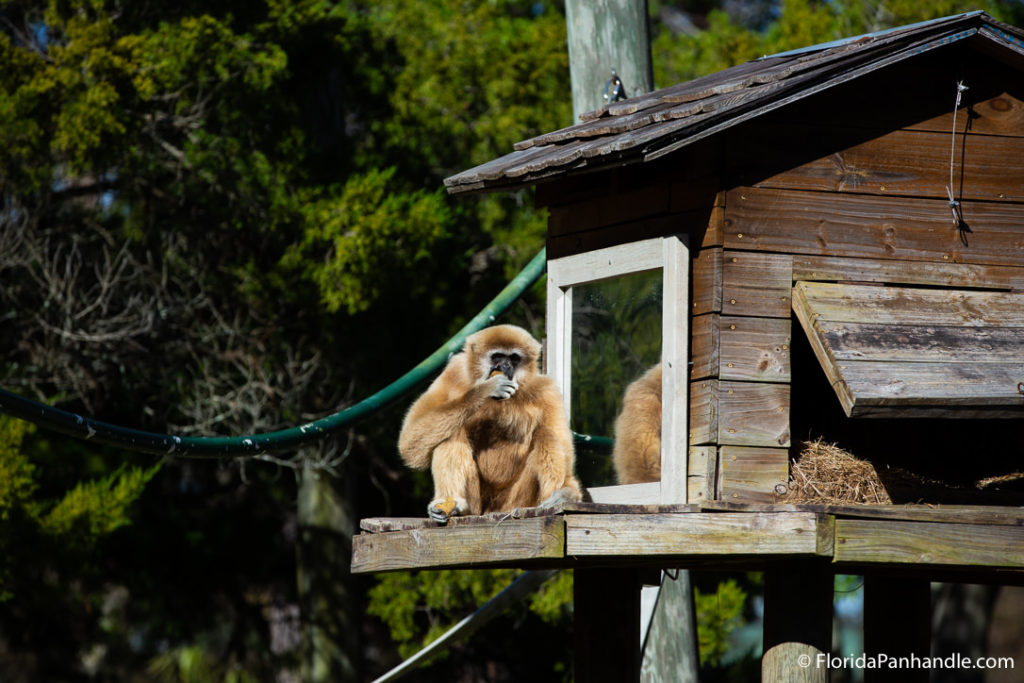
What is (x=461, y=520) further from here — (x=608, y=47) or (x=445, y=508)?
(x=608, y=47)

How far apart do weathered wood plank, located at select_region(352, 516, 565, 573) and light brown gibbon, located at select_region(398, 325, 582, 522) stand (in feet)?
0.71

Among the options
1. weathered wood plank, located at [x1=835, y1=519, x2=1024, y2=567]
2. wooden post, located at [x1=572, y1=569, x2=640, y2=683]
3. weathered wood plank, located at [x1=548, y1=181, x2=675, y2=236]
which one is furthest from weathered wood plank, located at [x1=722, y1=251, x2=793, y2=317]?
wooden post, located at [x1=572, y1=569, x2=640, y2=683]

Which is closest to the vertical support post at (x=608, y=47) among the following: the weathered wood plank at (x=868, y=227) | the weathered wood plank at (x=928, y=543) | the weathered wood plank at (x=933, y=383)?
the weathered wood plank at (x=868, y=227)

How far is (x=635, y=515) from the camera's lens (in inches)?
198

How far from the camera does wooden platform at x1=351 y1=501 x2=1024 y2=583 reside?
4824mm

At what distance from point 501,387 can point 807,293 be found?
61.1 inches

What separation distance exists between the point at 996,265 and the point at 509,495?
259cm

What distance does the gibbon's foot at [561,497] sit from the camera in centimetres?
551

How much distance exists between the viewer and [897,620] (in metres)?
7.12

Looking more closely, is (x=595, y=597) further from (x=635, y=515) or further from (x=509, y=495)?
(x=635, y=515)

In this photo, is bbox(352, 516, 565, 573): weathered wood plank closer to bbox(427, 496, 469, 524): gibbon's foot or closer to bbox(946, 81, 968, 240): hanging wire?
bbox(427, 496, 469, 524): gibbon's foot

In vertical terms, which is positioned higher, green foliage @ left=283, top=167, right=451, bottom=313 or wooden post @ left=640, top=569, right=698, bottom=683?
green foliage @ left=283, top=167, right=451, bottom=313

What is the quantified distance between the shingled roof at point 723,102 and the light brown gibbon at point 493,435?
934 millimetres

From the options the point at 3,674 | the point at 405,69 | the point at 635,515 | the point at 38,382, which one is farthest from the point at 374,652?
the point at 635,515
